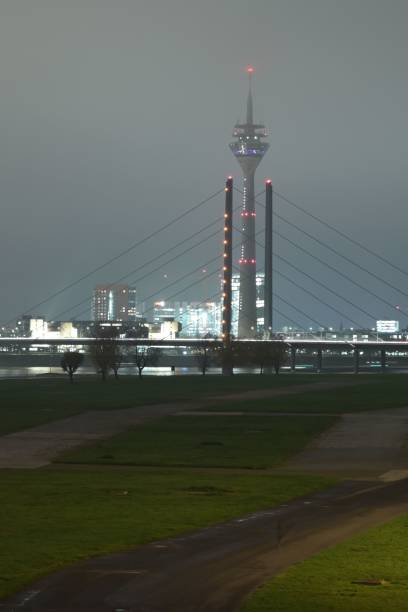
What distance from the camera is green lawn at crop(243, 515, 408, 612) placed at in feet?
48.8

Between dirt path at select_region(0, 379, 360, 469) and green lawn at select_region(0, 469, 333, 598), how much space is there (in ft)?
13.7

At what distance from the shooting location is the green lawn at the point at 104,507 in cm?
1878

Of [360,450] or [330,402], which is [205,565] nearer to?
[360,450]

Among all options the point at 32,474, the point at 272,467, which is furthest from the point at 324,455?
the point at 32,474

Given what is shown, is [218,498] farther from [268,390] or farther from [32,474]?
[268,390]

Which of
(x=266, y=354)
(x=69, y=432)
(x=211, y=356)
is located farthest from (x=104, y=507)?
(x=211, y=356)

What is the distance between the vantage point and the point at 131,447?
126 feet

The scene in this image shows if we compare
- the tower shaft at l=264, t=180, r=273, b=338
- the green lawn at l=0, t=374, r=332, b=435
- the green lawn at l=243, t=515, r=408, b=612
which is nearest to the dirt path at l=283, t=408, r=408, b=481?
the green lawn at l=243, t=515, r=408, b=612

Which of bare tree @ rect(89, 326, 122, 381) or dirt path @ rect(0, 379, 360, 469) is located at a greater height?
bare tree @ rect(89, 326, 122, 381)

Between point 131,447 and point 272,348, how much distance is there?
11092 centimetres

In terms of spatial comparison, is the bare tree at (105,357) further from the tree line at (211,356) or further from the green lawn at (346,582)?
the green lawn at (346,582)

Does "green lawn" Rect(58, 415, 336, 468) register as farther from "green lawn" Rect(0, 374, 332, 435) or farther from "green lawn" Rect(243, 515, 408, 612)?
"green lawn" Rect(243, 515, 408, 612)

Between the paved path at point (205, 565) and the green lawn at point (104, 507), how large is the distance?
566 mm

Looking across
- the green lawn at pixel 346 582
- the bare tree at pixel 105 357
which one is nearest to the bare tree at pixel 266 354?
the bare tree at pixel 105 357
